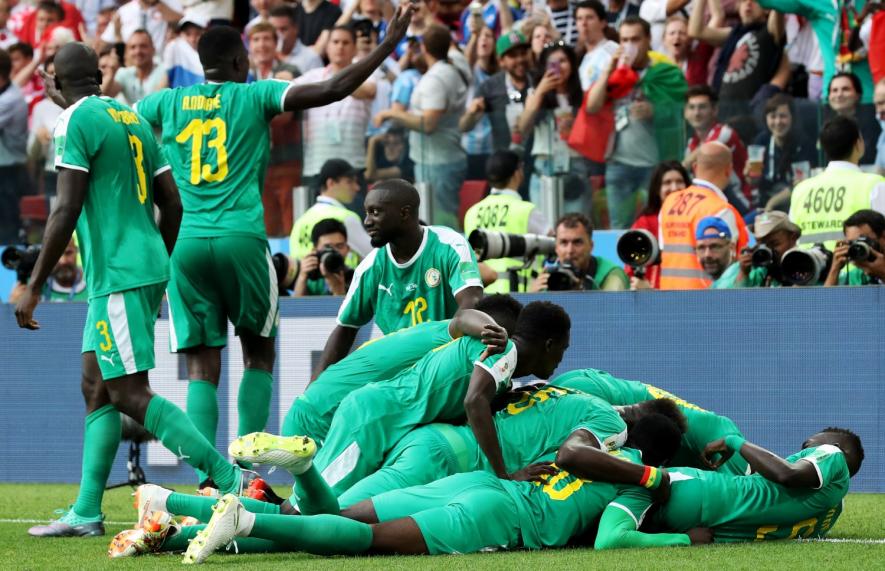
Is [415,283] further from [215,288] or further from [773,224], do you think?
[773,224]

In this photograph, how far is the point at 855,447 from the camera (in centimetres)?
690

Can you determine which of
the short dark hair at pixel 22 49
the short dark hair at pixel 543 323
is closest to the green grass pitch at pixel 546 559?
the short dark hair at pixel 543 323

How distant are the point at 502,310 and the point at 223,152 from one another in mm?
1916

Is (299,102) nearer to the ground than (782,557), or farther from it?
farther from it

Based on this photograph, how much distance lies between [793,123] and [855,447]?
163 inches

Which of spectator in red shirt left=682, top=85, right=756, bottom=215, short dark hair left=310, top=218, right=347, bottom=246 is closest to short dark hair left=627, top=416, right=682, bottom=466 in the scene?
spectator in red shirt left=682, top=85, right=756, bottom=215

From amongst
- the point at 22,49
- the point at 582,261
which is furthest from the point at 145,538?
the point at 22,49

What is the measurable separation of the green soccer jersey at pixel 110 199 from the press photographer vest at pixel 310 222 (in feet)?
13.5

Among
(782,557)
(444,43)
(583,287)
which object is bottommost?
(782,557)

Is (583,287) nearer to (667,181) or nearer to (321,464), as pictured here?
(667,181)

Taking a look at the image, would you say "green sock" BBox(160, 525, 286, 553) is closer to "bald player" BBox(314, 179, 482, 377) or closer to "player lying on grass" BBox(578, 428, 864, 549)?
"player lying on grass" BBox(578, 428, 864, 549)

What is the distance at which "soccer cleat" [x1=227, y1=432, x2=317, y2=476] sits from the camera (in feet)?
18.5

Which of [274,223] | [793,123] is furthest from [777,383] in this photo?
[274,223]

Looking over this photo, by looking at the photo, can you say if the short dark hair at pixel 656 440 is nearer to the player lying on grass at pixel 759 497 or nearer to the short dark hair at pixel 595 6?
the player lying on grass at pixel 759 497
